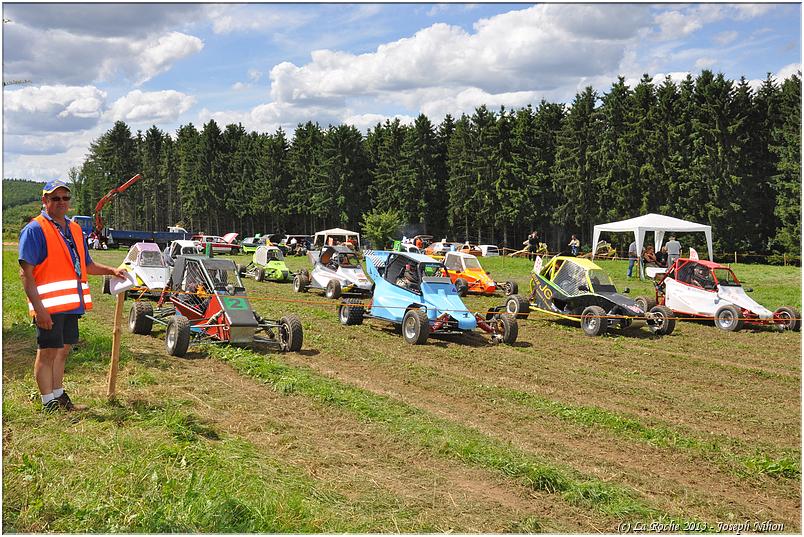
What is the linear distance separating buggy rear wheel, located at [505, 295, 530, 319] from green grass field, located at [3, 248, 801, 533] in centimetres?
409

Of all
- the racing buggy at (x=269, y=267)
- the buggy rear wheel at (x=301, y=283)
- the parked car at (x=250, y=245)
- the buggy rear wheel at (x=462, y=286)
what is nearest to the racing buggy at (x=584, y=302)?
the buggy rear wheel at (x=462, y=286)

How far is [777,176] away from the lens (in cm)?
4241

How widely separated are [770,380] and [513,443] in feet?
19.3

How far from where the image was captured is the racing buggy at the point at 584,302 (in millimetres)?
14812

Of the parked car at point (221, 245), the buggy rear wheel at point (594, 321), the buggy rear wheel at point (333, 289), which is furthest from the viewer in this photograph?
the parked car at point (221, 245)

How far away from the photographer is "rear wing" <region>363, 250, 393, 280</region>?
15090mm

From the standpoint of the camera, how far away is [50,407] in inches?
267

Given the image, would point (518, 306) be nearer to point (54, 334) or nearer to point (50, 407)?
point (50, 407)

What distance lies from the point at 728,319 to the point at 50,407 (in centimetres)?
1411

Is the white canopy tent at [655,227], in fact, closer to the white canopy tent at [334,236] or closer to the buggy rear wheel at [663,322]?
the buggy rear wheel at [663,322]

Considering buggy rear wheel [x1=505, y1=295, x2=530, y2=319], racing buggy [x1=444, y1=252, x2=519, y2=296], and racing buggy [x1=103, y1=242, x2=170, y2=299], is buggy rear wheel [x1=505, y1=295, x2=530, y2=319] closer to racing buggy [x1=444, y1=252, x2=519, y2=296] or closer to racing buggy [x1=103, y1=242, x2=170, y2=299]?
racing buggy [x1=444, y1=252, x2=519, y2=296]

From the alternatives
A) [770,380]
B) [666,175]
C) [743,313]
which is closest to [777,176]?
[666,175]

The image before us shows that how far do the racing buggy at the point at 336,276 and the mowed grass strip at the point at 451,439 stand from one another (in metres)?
9.62

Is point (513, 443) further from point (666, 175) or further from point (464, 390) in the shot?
point (666, 175)
